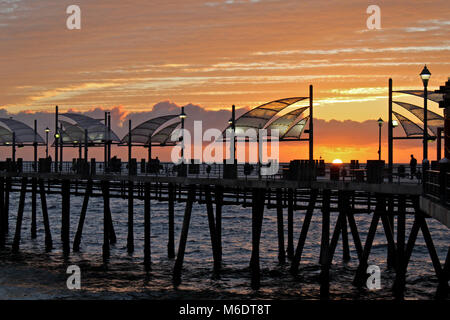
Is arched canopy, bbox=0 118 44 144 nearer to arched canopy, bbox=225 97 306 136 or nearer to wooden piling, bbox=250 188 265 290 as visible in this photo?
arched canopy, bbox=225 97 306 136

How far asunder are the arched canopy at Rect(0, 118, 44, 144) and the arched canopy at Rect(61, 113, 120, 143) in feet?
19.5

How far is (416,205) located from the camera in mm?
22297

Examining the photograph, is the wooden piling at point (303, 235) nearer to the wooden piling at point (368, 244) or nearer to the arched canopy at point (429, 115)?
the wooden piling at point (368, 244)

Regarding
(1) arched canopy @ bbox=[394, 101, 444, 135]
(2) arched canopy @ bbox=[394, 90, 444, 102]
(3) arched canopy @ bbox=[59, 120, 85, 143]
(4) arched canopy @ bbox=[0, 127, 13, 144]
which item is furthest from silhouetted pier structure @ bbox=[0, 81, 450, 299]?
(4) arched canopy @ bbox=[0, 127, 13, 144]

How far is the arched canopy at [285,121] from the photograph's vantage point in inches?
1339

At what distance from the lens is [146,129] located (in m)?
44.0

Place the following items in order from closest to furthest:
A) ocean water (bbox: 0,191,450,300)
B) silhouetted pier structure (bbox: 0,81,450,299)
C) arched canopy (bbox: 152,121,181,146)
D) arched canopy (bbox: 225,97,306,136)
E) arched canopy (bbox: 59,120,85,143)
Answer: silhouetted pier structure (bbox: 0,81,450,299), ocean water (bbox: 0,191,450,300), arched canopy (bbox: 225,97,306,136), arched canopy (bbox: 152,121,181,146), arched canopy (bbox: 59,120,85,143)

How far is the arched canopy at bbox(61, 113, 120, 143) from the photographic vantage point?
1901 inches

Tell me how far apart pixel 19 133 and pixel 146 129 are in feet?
65.1

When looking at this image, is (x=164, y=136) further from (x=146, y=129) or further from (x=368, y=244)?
(x=368, y=244)

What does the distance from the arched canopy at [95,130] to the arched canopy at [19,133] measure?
5951 mm

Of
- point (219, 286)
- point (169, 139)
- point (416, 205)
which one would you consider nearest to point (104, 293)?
point (219, 286)
